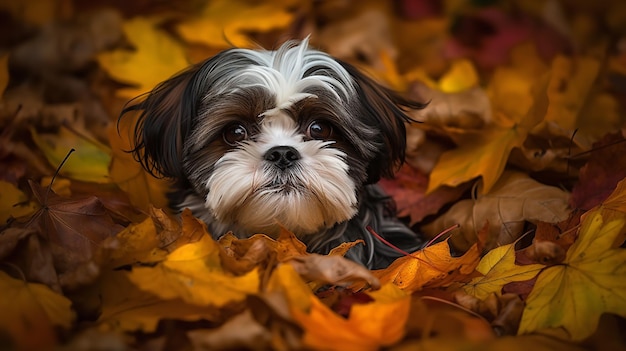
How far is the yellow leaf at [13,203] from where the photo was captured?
2.78m

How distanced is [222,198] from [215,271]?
0.49 metres

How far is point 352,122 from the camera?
2.89 metres

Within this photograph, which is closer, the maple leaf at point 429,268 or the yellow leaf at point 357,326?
the yellow leaf at point 357,326

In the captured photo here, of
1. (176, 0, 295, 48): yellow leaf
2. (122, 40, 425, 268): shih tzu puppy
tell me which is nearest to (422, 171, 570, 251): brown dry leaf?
(122, 40, 425, 268): shih tzu puppy

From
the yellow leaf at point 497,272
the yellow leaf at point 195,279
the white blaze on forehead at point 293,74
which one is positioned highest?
the white blaze on forehead at point 293,74

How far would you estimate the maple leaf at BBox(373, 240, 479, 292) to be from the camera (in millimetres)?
2459

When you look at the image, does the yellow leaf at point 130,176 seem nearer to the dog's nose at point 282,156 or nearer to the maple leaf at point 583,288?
the dog's nose at point 282,156

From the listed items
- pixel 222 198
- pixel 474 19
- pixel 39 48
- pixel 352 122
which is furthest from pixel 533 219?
pixel 39 48

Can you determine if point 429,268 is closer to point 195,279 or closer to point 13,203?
point 195,279

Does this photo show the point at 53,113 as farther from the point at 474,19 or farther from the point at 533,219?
the point at 474,19

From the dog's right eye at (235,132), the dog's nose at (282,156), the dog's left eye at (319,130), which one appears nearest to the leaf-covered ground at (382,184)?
the dog's nose at (282,156)

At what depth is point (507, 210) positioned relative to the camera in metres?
3.03

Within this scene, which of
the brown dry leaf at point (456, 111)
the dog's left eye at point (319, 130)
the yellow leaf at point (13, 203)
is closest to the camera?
the yellow leaf at point (13, 203)

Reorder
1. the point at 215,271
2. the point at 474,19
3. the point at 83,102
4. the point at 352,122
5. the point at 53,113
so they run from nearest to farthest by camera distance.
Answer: the point at 215,271 < the point at 352,122 < the point at 53,113 < the point at 83,102 < the point at 474,19
